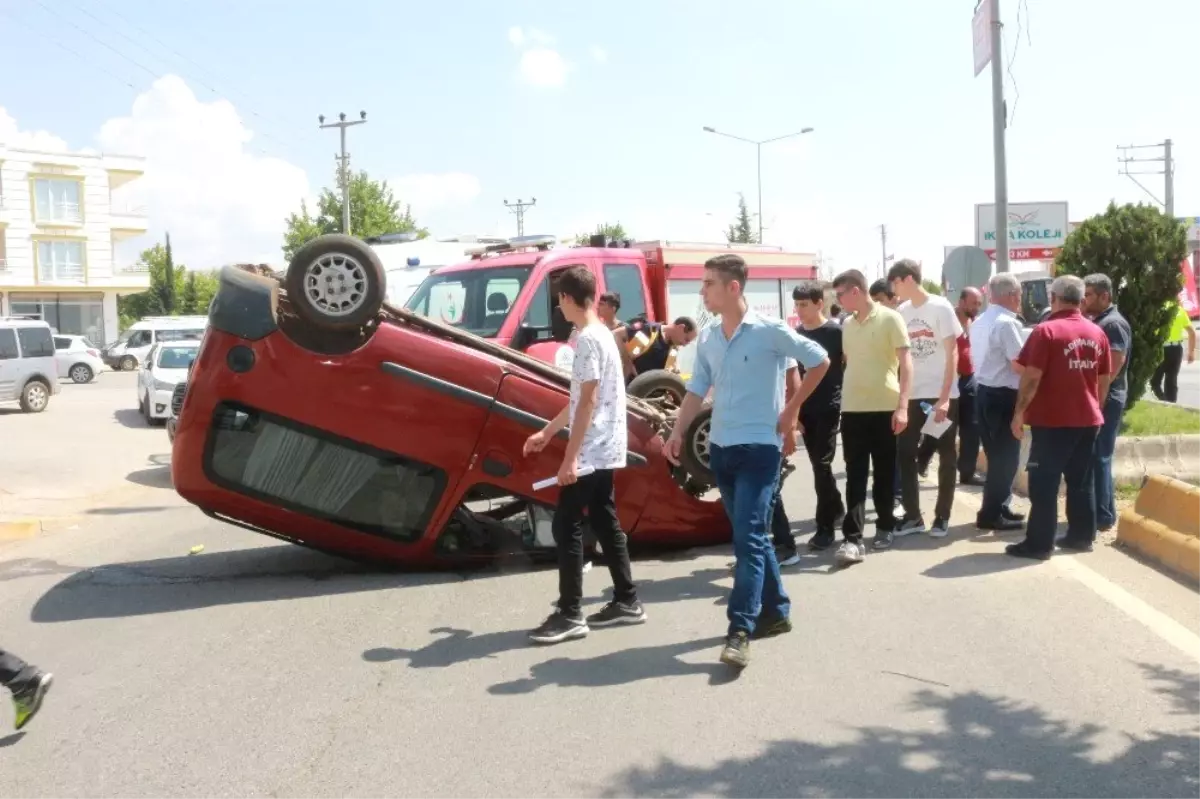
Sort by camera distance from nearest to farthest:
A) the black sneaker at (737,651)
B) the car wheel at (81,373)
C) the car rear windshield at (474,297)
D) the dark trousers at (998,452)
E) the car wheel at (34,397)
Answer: the black sneaker at (737,651)
the dark trousers at (998,452)
the car rear windshield at (474,297)
the car wheel at (34,397)
the car wheel at (81,373)

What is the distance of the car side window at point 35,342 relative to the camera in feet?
77.2

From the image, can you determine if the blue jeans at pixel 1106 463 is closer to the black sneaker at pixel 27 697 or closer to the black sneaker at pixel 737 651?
the black sneaker at pixel 737 651

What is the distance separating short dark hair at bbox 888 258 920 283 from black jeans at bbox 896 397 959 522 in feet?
2.93

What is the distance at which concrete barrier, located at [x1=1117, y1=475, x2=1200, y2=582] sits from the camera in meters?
6.71

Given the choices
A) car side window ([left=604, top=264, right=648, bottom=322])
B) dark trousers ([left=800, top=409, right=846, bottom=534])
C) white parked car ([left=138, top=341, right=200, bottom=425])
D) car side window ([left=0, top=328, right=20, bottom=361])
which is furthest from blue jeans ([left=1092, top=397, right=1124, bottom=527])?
car side window ([left=0, top=328, right=20, bottom=361])

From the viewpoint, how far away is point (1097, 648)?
5234mm

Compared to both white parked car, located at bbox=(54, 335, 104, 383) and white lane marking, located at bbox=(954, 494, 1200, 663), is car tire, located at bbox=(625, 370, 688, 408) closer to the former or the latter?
white lane marking, located at bbox=(954, 494, 1200, 663)

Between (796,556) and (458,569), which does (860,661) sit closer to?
(796,556)

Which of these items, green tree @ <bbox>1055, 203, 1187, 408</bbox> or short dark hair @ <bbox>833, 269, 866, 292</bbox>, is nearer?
short dark hair @ <bbox>833, 269, 866, 292</bbox>

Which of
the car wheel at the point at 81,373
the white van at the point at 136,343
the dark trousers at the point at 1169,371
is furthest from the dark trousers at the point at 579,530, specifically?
the white van at the point at 136,343

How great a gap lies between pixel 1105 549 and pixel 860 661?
3.17 m

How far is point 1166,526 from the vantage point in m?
7.11

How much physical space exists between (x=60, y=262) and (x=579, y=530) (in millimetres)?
61316

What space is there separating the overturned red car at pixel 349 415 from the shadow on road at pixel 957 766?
299 centimetres
